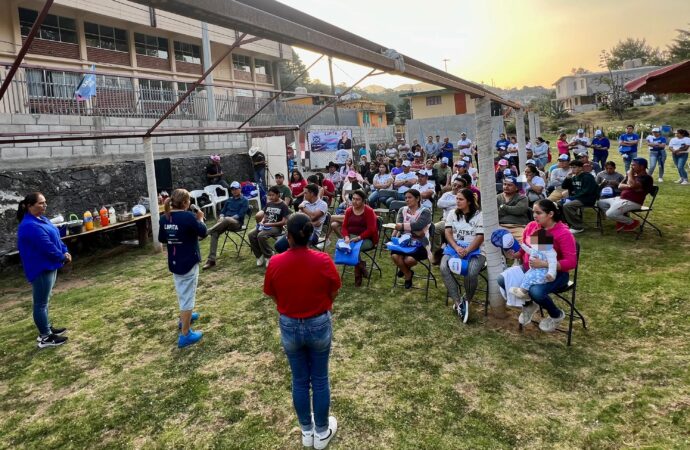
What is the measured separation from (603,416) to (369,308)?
2848 mm

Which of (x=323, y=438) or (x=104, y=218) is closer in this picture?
(x=323, y=438)

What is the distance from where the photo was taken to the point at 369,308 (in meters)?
5.53

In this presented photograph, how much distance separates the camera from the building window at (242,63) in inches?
1216

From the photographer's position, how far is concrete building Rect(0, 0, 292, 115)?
495 inches

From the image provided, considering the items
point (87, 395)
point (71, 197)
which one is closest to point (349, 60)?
point (87, 395)

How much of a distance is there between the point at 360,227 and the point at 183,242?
2.69 metres

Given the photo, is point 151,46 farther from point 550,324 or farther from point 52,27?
point 550,324

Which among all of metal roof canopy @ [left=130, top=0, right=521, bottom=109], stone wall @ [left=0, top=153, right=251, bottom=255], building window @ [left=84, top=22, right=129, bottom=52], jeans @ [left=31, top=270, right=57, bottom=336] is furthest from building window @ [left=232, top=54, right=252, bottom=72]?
metal roof canopy @ [left=130, top=0, right=521, bottom=109]

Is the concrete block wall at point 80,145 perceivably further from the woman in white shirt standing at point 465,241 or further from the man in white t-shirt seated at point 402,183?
the woman in white shirt standing at point 465,241

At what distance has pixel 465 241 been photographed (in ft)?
16.9

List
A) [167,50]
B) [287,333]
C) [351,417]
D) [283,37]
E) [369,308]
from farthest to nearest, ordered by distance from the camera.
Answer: [167,50]
[369,308]
[351,417]
[287,333]
[283,37]

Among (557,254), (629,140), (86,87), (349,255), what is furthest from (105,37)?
(557,254)

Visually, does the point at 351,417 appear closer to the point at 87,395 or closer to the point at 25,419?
the point at 87,395

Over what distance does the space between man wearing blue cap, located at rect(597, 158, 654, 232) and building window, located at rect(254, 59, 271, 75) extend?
29.5m
